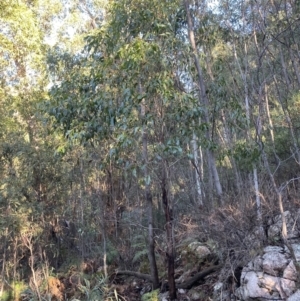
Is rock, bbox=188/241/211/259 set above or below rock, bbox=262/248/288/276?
above

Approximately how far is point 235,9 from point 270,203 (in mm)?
5494

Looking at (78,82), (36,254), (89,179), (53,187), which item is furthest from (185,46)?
(36,254)

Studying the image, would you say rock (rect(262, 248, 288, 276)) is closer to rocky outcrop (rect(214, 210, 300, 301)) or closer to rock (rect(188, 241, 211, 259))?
rocky outcrop (rect(214, 210, 300, 301))

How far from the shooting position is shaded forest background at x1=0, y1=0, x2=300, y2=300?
605 centimetres

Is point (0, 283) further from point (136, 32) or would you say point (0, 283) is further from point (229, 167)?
point (229, 167)

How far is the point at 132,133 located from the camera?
6035 millimetres

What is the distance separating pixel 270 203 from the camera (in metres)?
5.64

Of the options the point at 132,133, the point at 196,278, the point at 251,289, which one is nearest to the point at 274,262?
the point at 251,289

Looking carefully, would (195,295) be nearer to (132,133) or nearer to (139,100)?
(132,133)

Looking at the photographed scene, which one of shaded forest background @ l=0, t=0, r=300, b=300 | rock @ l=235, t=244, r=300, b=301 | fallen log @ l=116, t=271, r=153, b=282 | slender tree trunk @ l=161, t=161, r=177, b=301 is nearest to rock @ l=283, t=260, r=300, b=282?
rock @ l=235, t=244, r=300, b=301

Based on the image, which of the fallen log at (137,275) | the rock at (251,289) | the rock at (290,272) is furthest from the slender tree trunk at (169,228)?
the rock at (290,272)

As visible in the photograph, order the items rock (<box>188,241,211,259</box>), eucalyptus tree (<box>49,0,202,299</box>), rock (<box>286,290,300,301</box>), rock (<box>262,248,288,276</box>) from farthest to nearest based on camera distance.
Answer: rock (<box>188,241,211,259</box>)
eucalyptus tree (<box>49,0,202,299</box>)
rock (<box>262,248,288,276</box>)
rock (<box>286,290,300,301</box>)

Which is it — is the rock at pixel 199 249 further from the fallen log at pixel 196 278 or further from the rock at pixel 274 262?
the rock at pixel 274 262

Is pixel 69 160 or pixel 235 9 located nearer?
pixel 235 9
